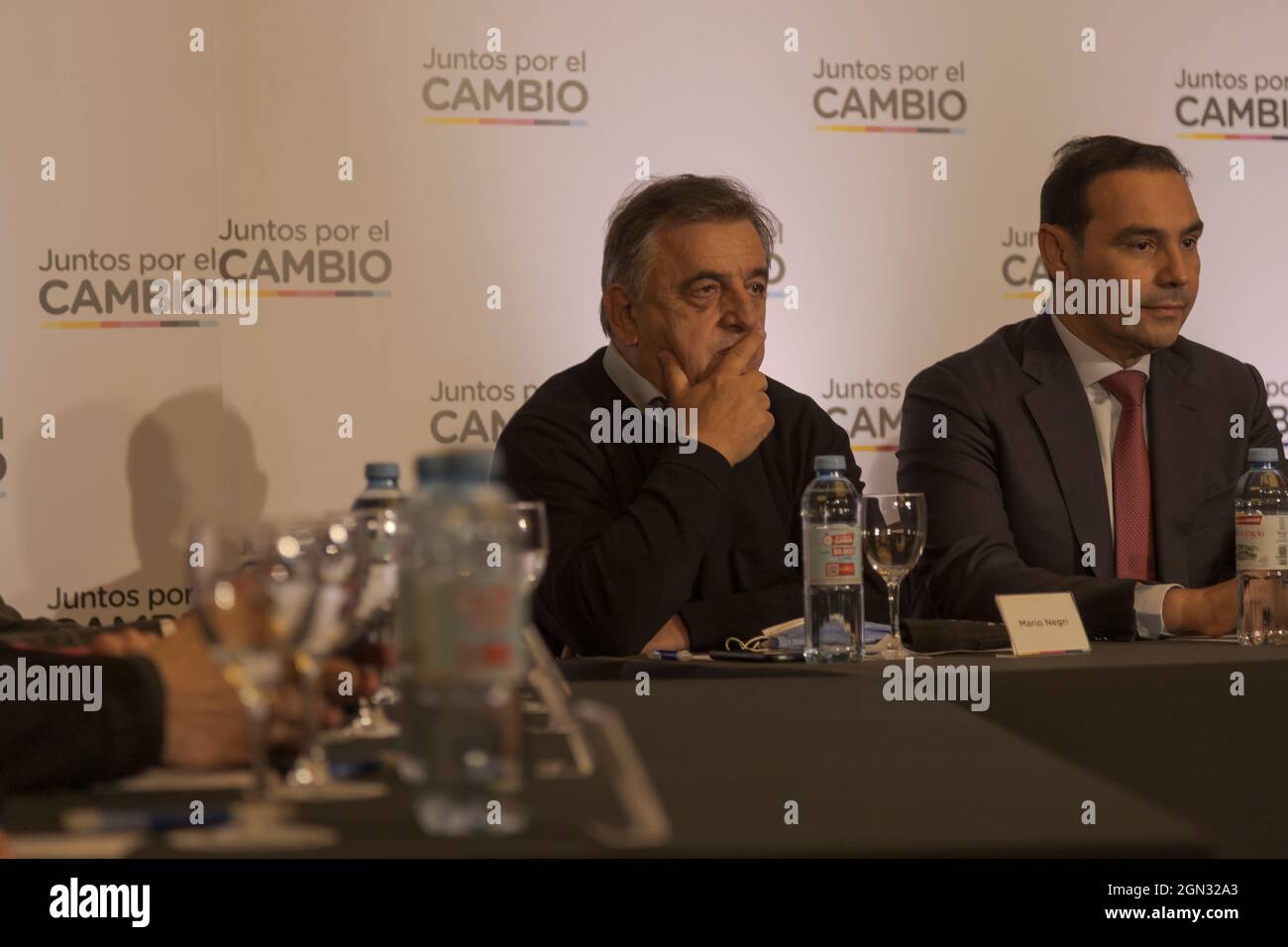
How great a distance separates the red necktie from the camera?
2.87m

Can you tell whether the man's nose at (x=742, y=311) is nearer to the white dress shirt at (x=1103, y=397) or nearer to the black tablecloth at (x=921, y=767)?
the white dress shirt at (x=1103, y=397)

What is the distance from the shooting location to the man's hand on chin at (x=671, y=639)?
2453 mm

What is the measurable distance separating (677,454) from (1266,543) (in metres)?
0.99

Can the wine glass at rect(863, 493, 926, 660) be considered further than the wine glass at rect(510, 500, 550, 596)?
Yes

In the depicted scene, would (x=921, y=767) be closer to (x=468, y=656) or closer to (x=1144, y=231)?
(x=468, y=656)

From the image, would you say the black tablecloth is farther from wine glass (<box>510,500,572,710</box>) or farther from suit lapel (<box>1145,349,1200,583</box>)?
suit lapel (<box>1145,349,1200,583</box>)

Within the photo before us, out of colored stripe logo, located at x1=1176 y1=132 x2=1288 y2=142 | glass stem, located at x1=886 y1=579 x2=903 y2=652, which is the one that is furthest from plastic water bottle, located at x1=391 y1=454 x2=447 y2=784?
colored stripe logo, located at x1=1176 y1=132 x2=1288 y2=142

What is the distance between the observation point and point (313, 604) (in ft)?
3.04

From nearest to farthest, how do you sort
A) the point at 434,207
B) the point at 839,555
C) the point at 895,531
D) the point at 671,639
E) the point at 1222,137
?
the point at 839,555, the point at 895,531, the point at 671,639, the point at 434,207, the point at 1222,137

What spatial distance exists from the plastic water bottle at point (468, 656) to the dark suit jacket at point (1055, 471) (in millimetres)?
2005

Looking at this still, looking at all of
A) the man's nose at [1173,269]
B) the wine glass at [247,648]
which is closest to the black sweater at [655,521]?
the man's nose at [1173,269]

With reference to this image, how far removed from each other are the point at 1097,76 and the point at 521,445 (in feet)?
7.17

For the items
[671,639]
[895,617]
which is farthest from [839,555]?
[671,639]

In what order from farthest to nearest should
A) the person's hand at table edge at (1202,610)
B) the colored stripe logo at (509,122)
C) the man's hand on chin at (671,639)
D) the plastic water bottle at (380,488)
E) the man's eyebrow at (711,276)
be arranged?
1. the colored stripe logo at (509,122)
2. the man's eyebrow at (711,276)
3. the man's hand on chin at (671,639)
4. the person's hand at table edge at (1202,610)
5. the plastic water bottle at (380,488)
